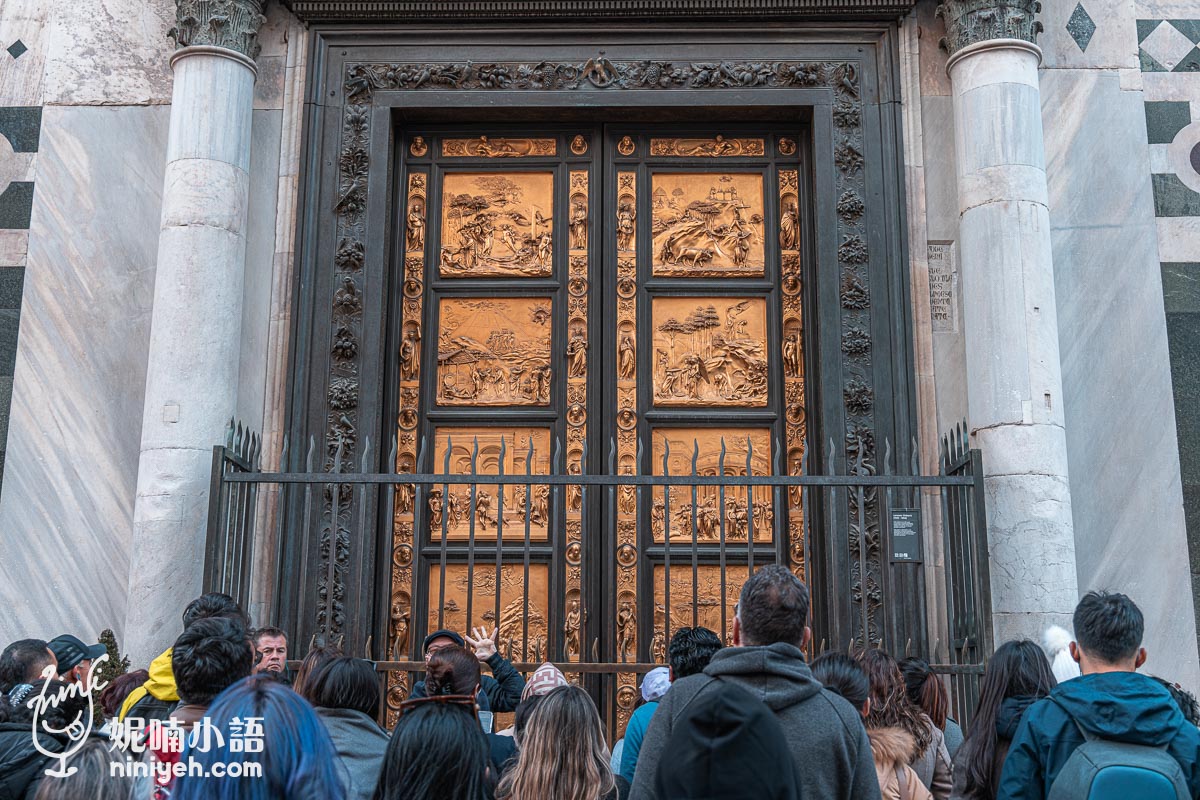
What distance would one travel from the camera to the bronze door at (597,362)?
859 centimetres

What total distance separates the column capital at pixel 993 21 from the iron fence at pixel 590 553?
2691mm

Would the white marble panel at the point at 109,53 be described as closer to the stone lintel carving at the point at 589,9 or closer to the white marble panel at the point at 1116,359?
the stone lintel carving at the point at 589,9

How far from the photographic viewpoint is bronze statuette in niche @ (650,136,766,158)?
944 centimetres

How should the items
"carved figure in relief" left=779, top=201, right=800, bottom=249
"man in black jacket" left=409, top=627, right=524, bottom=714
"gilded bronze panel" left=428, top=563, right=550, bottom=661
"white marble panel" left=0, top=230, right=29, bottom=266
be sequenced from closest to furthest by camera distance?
"man in black jacket" left=409, top=627, right=524, bottom=714 < "gilded bronze panel" left=428, top=563, right=550, bottom=661 < "white marble panel" left=0, top=230, right=29, bottom=266 < "carved figure in relief" left=779, top=201, right=800, bottom=249

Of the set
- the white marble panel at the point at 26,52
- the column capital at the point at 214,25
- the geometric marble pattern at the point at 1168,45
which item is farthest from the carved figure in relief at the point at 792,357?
the white marble panel at the point at 26,52

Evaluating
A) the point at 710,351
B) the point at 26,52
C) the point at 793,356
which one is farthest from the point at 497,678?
the point at 26,52

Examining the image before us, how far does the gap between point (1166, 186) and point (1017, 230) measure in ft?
4.98

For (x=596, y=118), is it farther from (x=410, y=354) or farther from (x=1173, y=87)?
(x=1173, y=87)

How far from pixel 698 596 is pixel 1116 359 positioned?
10.5ft

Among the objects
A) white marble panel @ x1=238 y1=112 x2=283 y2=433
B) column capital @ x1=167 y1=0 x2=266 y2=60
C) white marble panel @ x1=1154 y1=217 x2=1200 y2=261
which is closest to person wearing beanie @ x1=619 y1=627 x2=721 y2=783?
white marble panel @ x1=238 y1=112 x2=283 y2=433

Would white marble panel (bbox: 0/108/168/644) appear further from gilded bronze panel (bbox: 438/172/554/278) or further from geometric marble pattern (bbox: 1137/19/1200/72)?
geometric marble pattern (bbox: 1137/19/1200/72)

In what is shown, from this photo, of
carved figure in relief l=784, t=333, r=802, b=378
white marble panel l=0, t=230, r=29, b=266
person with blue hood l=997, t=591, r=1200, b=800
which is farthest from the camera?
carved figure in relief l=784, t=333, r=802, b=378

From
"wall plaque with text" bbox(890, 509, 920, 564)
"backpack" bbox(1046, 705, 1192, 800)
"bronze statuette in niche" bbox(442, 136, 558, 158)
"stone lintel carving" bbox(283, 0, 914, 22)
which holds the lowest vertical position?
"backpack" bbox(1046, 705, 1192, 800)

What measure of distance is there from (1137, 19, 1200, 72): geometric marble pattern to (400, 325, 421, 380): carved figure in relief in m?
5.44
